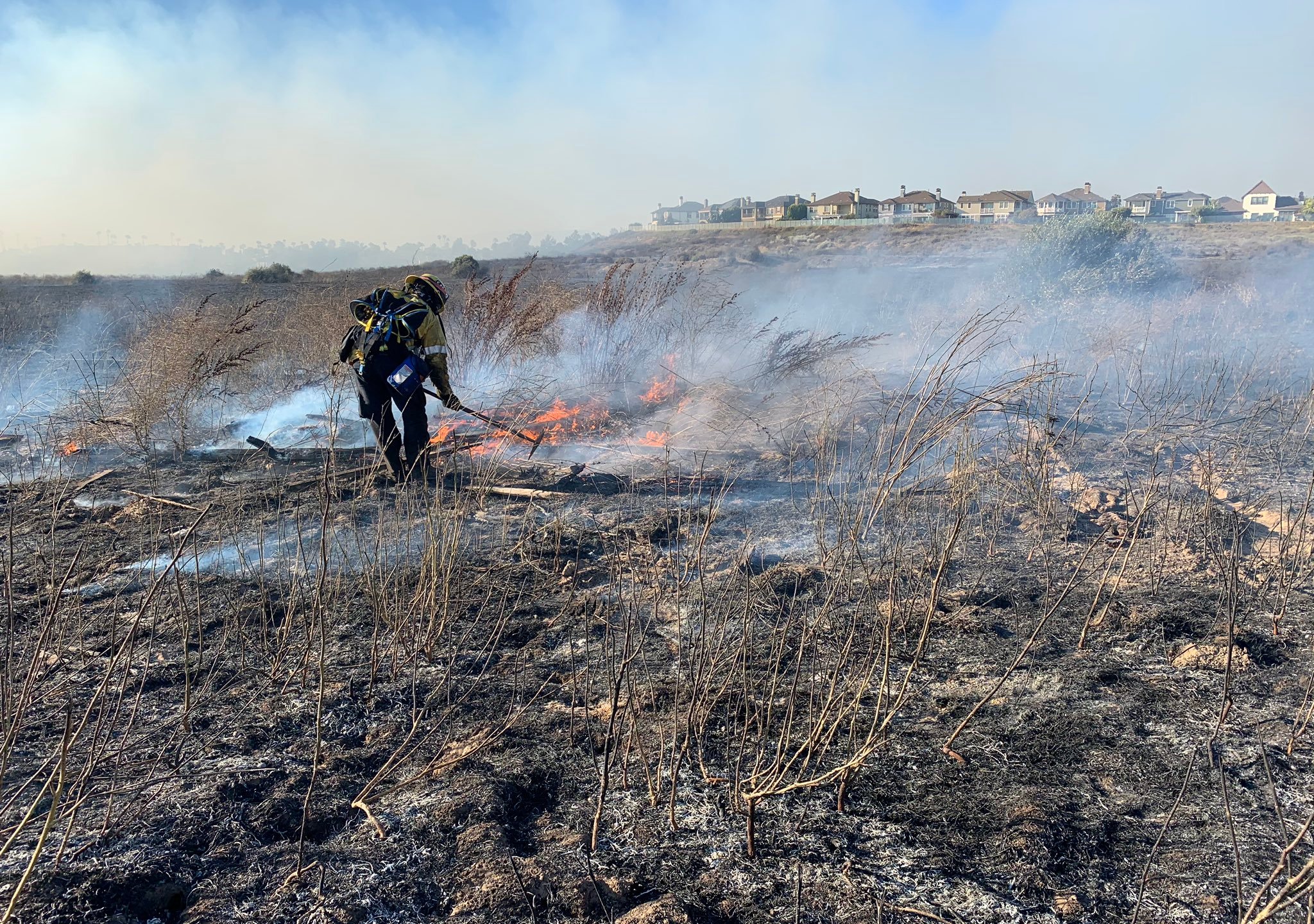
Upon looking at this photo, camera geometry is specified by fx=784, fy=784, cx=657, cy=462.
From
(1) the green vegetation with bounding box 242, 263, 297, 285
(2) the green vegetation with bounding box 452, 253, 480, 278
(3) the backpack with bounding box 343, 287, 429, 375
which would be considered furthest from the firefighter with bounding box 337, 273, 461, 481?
(1) the green vegetation with bounding box 242, 263, 297, 285

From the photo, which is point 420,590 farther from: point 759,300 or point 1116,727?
→ point 759,300

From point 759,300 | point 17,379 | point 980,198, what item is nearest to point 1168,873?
point 17,379

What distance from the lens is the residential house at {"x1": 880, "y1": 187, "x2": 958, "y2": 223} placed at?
45.2 metres

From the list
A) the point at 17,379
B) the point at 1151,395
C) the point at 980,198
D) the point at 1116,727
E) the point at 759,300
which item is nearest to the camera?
the point at 1116,727

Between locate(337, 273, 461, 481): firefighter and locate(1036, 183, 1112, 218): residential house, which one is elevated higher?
locate(1036, 183, 1112, 218): residential house

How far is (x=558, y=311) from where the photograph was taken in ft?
33.8

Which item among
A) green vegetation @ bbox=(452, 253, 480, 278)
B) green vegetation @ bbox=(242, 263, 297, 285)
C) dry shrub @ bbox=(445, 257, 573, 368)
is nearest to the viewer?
dry shrub @ bbox=(445, 257, 573, 368)

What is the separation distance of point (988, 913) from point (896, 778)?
0.63 meters

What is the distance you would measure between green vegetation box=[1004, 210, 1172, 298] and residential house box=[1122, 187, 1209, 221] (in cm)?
2809

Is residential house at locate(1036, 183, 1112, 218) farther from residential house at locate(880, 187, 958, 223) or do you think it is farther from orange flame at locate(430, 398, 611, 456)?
orange flame at locate(430, 398, 611, 456)

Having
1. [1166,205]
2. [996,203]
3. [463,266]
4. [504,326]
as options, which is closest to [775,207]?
[996,203]

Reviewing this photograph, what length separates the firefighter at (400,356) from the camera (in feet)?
21.2

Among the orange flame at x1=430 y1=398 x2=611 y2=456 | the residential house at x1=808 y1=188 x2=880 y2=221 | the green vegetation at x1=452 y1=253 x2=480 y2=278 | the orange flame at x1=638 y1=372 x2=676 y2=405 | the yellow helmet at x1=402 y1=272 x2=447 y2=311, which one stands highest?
the residential house at x1=808 y1=188 x2=880 y2=221

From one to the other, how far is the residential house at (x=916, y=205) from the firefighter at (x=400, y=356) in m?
41.2
